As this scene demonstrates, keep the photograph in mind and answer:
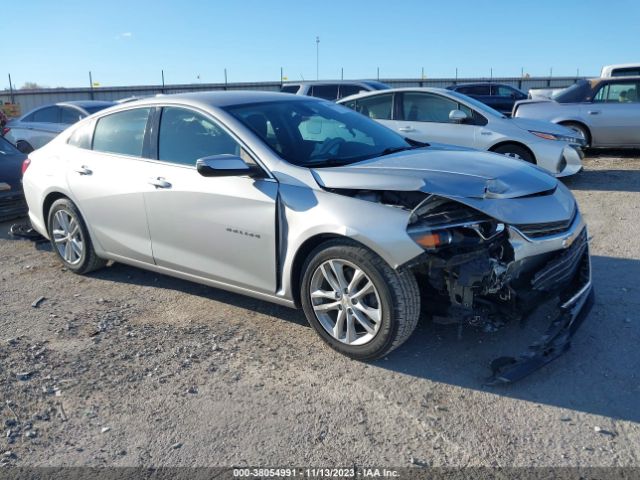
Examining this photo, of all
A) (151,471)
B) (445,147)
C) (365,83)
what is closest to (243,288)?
(151,471)

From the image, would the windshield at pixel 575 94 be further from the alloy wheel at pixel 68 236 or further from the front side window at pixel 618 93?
the alloy wheel at pixel 68 236

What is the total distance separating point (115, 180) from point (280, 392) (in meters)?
2.49

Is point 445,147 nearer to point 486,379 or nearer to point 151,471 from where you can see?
point 486,379

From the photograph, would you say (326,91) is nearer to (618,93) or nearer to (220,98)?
(618,93)

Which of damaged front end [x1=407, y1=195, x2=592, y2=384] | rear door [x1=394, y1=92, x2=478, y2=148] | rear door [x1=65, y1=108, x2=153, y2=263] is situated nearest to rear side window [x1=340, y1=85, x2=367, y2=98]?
rear door [x1=394, y1=92, x2=478, y2=148]

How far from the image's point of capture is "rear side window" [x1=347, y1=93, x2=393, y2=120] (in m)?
9.35

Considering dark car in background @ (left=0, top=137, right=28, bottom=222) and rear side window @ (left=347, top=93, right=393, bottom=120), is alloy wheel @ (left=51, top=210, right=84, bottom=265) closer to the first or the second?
dark car in background @ (left=0, top=137, right=28, bottom=222)

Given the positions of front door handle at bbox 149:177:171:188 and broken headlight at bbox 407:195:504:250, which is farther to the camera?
front door handle at bbox 149:177:171:188

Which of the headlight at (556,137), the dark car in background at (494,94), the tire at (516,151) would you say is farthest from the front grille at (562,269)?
the dark car in background at (494,94)

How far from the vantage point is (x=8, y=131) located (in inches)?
494

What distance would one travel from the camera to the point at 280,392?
3.39 m

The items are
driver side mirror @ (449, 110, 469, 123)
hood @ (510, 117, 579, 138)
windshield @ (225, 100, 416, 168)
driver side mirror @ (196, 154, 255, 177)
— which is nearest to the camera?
driver side mirror @ (196, 154, 255, 177)

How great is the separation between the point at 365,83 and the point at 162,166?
9892 millimetres

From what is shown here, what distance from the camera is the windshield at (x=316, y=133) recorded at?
163 inches
